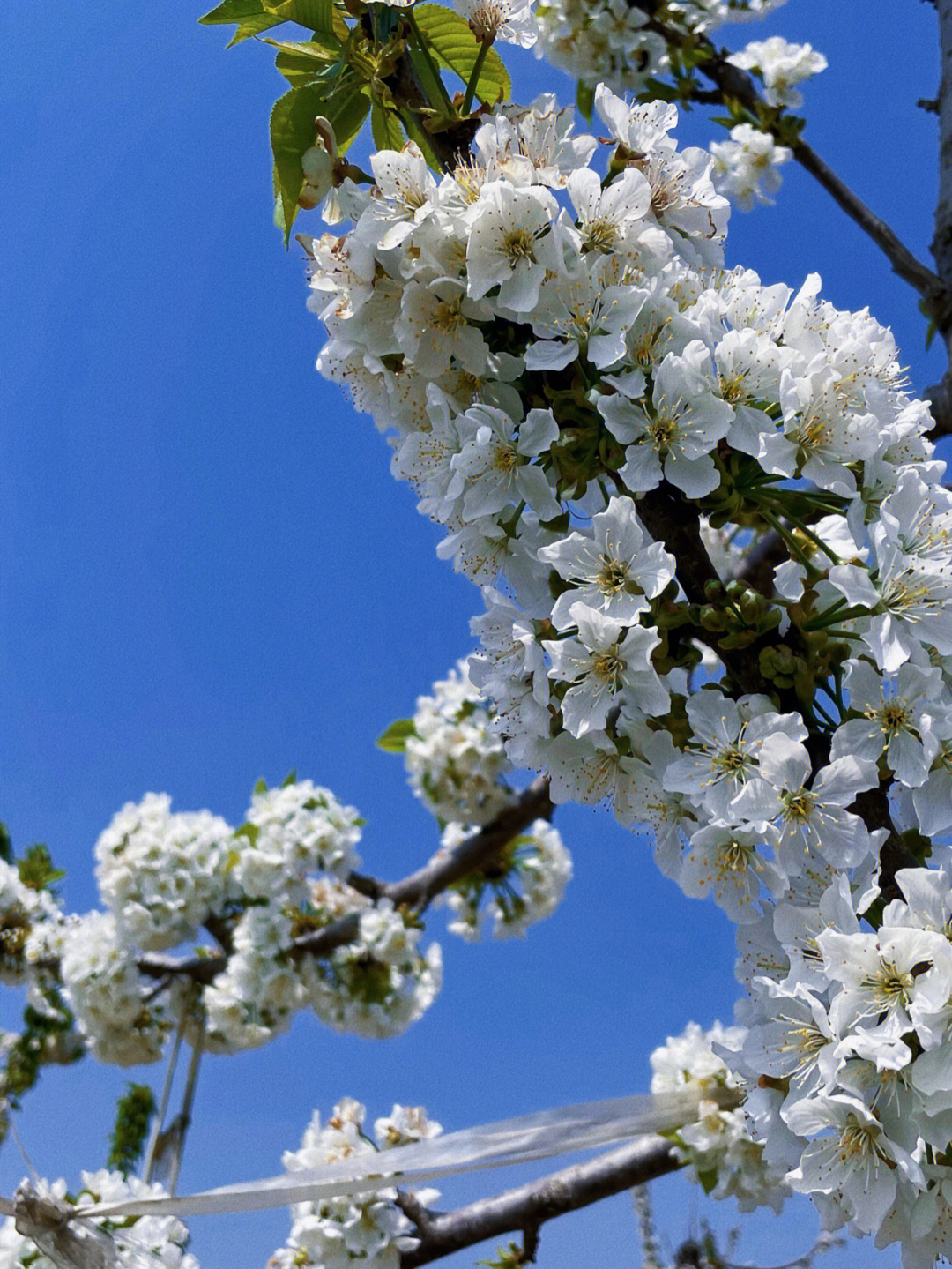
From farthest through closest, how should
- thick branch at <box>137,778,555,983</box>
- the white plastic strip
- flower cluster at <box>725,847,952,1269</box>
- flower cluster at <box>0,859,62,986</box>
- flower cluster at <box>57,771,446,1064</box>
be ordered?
1. flower cluster at <box>0,859,62,986</box>
2. flower cluster at <box>57,771,446,1064</box>
3. thick branch at <box>137,778,555,983</box>
4. the white plastic strip
5. flower cluster at <box>725,847,952,1269</box>

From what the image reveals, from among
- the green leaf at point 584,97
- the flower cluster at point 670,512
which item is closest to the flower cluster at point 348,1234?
the flower cluster at point 670,512

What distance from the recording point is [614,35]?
3.57 metres

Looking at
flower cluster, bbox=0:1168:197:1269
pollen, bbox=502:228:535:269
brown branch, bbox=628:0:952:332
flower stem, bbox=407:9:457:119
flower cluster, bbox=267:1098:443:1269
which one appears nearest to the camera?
pollen, bbox=502:228:535:269

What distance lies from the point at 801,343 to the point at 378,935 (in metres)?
3.61

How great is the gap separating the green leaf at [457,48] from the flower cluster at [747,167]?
9.15ft

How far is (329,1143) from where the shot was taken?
2.75m

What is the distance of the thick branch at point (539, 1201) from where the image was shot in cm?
256

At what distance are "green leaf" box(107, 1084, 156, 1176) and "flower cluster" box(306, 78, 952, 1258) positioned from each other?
6398 millimetres

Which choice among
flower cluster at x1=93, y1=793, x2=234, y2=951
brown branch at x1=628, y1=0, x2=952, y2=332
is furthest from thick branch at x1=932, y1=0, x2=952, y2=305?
flower cluster at x1=93, y1=793, x2=234, y2=951

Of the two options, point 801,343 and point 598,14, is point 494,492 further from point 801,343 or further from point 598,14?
point 598,14

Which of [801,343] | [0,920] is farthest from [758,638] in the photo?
[0,920]

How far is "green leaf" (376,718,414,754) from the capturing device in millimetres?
4527

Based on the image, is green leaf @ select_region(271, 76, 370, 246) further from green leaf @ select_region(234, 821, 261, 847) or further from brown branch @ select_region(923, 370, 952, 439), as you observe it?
green leaf @ select_region(234, 821, 261, 847)

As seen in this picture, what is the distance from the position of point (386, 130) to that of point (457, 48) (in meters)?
0.17
